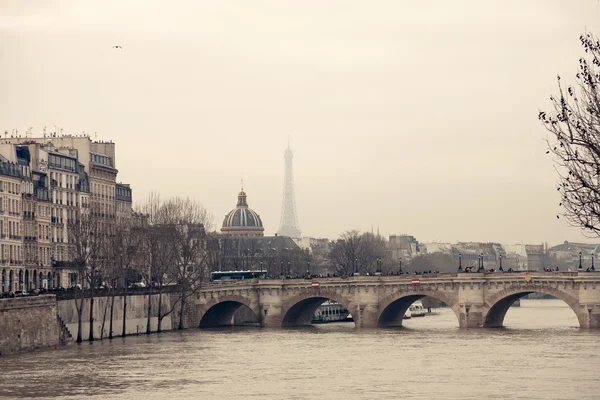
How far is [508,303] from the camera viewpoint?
4710 inches

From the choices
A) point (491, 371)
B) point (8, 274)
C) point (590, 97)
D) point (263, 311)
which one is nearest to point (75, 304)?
point (8, 274)

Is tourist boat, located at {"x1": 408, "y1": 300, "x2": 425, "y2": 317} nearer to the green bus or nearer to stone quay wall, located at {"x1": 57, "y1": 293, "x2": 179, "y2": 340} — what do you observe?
the green bus

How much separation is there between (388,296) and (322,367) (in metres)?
40.7

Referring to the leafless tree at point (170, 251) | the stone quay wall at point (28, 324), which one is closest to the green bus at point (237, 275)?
the leafless tree at point (170, 251)

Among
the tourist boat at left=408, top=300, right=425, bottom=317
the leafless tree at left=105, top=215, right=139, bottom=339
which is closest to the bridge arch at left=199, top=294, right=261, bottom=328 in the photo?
the leafless tree at left=105, top=215, right=139, bottom=339

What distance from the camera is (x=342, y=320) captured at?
146 metres

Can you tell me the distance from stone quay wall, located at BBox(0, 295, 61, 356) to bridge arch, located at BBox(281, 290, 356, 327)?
107 ft

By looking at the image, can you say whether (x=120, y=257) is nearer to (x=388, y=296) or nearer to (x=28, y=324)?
(x=388, y=296)

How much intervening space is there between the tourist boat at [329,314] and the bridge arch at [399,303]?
13.0 meters

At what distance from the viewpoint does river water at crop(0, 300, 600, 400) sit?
69312 mm

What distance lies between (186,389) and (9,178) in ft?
171

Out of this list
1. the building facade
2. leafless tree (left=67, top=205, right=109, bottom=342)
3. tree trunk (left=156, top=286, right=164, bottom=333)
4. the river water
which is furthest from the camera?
the building facade

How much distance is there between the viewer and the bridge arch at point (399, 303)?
11850 cm

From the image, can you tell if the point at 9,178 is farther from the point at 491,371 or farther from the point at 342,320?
the point at 491,371
